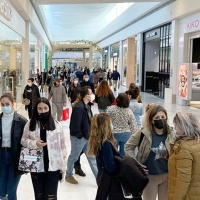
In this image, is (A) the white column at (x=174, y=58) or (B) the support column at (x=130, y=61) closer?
(A) the white column at (x=174, y=58)

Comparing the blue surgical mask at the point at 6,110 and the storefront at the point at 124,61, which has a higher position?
the storefront at the point at 124,61

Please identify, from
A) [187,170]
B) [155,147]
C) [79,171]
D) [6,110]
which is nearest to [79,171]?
[79,171]

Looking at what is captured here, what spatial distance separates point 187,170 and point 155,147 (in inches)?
30.3

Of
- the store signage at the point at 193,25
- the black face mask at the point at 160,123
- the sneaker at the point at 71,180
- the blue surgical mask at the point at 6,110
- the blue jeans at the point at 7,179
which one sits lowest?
the sneaker at the point at 71,180

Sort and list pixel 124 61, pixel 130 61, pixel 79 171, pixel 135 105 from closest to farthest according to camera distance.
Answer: pixel 79 171 < pixel 135 105 < pixel 130 61 < pixel 124 61

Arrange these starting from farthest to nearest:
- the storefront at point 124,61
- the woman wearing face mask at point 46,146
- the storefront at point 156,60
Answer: the storefront at point 124,61 < the storefront at point 156,60 < the woman wearing face mask at point 46,146

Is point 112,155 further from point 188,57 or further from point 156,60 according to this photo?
point 156,60

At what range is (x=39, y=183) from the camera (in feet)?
12.1

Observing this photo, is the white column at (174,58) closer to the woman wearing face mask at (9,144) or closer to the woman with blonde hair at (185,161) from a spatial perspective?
the woman wearing face mask at (9,144)

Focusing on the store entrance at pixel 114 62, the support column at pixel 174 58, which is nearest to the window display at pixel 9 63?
the support column at pixel 174 58

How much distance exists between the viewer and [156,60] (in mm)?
25781

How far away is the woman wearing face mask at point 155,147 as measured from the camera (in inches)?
136

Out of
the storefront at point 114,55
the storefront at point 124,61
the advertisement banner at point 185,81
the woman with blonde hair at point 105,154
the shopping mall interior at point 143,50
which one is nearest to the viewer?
the woman with blonde hair at point 105,154

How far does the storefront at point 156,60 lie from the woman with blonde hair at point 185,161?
17.5 metres
